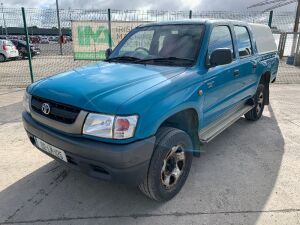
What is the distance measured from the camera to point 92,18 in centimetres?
827

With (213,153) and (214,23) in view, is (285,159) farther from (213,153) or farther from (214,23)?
(214,23)

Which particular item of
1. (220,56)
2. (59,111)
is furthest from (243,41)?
(59,111)

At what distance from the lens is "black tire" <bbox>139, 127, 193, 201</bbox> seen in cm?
251

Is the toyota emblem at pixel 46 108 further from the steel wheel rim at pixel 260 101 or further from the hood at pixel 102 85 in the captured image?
the steel wheel rim at pixel 260 101

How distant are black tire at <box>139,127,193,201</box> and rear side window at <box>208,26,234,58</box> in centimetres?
125

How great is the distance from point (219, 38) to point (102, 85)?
1.93 m

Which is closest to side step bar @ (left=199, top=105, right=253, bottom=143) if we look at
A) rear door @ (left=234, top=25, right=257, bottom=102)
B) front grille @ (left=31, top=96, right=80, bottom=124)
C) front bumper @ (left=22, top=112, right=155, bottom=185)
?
rear door @ (left=234, top=25, right=257, bottom=102)

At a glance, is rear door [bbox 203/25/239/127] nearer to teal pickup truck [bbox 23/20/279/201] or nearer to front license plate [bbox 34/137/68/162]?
teal pickup truck [bbox 23/20/279/201]

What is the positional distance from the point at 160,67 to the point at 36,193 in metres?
2.01

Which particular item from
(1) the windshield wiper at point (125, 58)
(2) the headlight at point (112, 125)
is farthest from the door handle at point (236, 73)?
(2) the headlight at point (112, 125)

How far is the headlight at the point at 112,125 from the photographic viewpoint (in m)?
2.22

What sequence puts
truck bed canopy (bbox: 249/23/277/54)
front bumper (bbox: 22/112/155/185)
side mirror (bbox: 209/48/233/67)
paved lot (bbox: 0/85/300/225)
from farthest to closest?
truck bed canopy (bbox: 249/23/277/54) < side mirror (bbox: 209/48/233/67) < paved lot (bbox: 0/85/300/225) < front bumper (bbox: 22/112/155/185)

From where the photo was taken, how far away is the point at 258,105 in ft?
17.8

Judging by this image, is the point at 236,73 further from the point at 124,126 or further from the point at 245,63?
the point at 124,126
